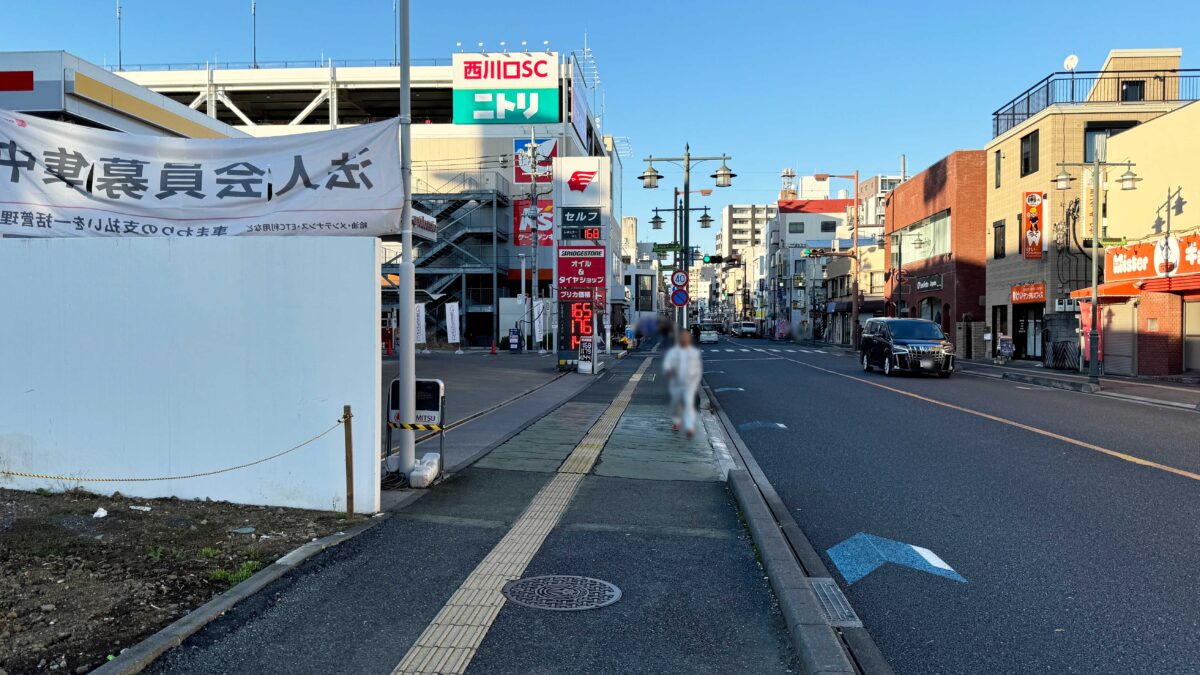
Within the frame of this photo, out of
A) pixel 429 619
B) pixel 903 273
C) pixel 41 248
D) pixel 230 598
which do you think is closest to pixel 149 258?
pixel 41 248

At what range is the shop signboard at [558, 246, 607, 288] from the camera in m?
31.1

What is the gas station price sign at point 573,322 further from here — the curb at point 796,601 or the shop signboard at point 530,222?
the curb at point 796,601

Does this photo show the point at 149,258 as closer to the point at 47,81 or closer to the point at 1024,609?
the point at 1024,609

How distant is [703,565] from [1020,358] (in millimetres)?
41967

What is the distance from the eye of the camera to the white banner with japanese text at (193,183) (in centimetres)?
636

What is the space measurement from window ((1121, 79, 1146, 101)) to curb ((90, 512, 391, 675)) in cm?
4382

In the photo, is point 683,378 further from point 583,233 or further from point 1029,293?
point 1029,293

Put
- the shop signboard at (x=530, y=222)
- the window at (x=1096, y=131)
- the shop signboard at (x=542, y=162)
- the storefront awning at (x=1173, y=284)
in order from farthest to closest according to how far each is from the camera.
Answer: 1. the shop signboard at (x=530, y=222)
2. the shop signboard at (x=542, y=162)
3. the window at (x=1096, y=131)
4. the storefront awning at (x=1173, y=284)

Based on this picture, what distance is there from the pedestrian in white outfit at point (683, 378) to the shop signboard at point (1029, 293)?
1664 inches

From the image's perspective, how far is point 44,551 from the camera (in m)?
6.69

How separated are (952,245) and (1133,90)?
13.8m

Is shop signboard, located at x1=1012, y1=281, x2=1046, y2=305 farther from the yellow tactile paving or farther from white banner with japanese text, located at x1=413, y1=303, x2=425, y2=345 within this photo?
the yellow tactile paving

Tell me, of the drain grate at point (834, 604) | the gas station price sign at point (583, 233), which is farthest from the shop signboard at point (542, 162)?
the drain grate at point (834, 604)

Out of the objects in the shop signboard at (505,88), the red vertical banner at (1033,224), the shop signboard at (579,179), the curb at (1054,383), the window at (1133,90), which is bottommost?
the curb at (1054,383)
